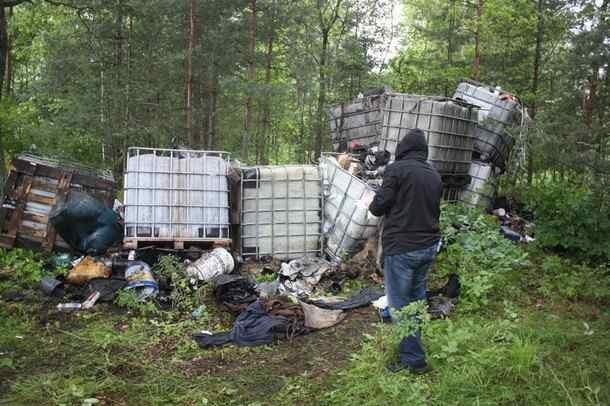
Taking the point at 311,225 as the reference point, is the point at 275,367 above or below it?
below

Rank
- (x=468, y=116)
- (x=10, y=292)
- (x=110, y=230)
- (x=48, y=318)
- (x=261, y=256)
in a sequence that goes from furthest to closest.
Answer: (x=468, y=116) < (x=261, y=256) < (x=110, y=230) < (x=10, y=292) < (x=48, y=318)

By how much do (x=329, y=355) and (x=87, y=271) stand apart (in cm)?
369

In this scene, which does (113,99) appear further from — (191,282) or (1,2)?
(191,282)

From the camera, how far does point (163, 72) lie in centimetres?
1559

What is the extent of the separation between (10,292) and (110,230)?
1.62 m

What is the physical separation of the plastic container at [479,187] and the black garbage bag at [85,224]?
267 inches

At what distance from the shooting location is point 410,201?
4.07 meters

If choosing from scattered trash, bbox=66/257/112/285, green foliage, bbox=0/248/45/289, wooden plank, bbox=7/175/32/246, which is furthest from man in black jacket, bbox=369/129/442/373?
wooden plank, bbox=7/175/32/246

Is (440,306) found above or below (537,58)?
below

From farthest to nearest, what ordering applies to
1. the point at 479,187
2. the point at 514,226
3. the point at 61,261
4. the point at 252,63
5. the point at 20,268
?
the point at 252,63
the point at 479,187
the point at 514,226
the point at 61,261
the point at 20,268

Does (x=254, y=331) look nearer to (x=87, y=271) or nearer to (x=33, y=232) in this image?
(x=87, y=271)

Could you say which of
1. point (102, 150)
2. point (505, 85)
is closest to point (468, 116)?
point (505, 85)

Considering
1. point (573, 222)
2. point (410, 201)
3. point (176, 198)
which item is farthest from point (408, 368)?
point (573, 222)

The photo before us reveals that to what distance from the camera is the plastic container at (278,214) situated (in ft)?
26.5
